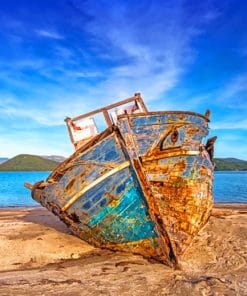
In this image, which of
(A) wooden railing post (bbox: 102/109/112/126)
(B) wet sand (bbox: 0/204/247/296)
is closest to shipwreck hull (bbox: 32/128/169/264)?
(B) wet sand (bbox: 0/204/247/296)

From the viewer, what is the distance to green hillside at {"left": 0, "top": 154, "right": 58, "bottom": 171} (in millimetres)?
158000

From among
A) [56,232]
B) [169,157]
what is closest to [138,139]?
[169,157]

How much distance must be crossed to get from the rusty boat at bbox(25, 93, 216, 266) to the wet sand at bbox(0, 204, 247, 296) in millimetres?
369

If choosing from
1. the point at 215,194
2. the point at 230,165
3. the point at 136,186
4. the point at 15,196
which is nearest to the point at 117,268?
the point at 136,186

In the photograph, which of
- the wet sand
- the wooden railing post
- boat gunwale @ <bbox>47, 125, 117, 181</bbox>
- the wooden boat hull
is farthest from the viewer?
the wooden railing post

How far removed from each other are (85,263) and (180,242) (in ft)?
5.85

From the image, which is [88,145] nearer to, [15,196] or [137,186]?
[137,186]

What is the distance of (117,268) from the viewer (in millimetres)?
5691

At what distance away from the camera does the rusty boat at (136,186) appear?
6.02 metres

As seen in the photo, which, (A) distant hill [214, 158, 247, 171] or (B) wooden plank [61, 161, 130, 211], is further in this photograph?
(A) distant hill [214, 158, 247, 171]

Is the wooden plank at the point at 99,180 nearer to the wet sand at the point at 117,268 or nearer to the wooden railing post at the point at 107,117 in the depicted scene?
the wet sand at the point at 117,268

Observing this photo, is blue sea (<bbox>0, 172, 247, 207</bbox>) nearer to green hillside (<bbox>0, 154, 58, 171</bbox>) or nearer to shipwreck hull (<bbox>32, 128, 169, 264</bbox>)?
shipwreck hull (<bbox>32, 128, 169, 264</bbox>)

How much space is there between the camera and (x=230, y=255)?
20.3ft

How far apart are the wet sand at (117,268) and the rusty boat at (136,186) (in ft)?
1.21
